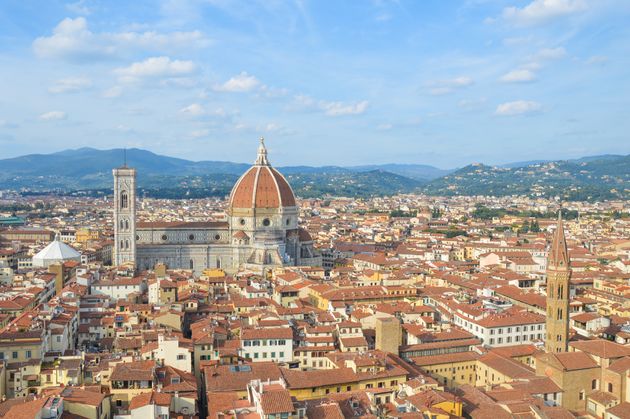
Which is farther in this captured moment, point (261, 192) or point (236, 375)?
point (261, 192)

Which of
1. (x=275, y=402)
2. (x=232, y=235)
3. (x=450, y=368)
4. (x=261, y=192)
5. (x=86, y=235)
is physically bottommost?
(x=450, y=368)

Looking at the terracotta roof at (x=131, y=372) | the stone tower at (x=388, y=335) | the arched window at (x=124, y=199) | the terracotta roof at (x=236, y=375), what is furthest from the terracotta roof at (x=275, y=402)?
the arched window at (x=124, y=199)

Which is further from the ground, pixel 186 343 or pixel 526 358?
pixel 186 343

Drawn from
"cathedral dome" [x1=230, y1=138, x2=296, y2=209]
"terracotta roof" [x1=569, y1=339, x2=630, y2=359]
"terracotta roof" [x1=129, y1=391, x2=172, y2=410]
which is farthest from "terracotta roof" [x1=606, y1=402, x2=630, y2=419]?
"cathedral dome" [x1=230, y1=138, x2=296, y2=209]

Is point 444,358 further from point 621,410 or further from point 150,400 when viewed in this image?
point 150,400

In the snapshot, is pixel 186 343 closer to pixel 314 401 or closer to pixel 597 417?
pixel 314 401

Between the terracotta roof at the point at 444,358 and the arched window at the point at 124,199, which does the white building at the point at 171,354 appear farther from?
the arched window at the point at 124,199

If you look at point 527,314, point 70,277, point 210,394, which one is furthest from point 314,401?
point 70,277

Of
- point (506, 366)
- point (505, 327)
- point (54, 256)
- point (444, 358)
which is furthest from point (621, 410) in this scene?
point (54, 256)
